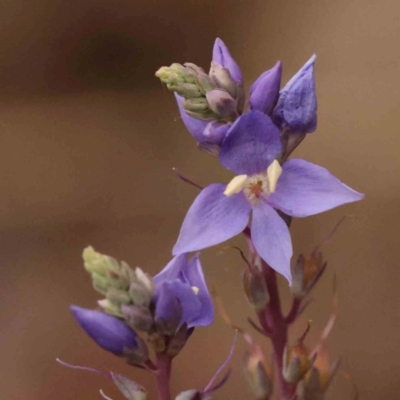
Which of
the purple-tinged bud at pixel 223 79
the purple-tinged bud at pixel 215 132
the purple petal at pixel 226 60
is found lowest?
the purple-tinged bud at pixel 215 132

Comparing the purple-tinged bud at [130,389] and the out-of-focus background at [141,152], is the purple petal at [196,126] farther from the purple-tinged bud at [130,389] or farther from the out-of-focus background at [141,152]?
the out-of-focus background at [141,152]

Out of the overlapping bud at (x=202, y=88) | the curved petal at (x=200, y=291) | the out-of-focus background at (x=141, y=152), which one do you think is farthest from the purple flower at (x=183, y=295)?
the out-of-focus background at (x=141, y=152)

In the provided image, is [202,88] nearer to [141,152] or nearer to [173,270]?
[173,270]

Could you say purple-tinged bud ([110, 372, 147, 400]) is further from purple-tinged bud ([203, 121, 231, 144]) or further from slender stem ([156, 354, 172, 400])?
purple-tinged bud ([203, 121, 231, 144])

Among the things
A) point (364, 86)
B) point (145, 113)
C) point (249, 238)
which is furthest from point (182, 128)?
point (249, 238)

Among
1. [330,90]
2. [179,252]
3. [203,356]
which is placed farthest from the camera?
[330,90]

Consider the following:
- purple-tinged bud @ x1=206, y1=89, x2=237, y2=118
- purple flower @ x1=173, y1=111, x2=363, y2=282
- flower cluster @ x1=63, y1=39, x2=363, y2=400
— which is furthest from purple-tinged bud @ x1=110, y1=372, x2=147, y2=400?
purple-tinged bud @ x1=206, y1=89, x2=237, y2=118

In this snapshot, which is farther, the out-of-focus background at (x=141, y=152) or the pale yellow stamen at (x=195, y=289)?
the out-of-focus background at (x=141, y=152)

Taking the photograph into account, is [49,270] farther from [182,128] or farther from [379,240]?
[379,240]

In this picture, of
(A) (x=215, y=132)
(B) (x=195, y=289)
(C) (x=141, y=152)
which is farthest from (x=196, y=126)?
(C) (x=141, y=152)
